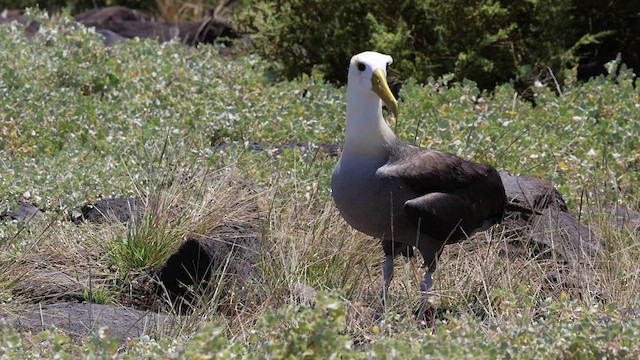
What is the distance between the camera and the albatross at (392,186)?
439cm

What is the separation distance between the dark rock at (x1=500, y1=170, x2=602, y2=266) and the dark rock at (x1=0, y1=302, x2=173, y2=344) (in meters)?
1.64

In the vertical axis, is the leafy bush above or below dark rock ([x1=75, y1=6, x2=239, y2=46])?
above

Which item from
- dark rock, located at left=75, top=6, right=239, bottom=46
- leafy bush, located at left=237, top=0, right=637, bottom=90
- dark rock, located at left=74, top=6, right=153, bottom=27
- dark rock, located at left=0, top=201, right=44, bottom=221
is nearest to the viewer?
dark rock, located at left=0, top=201, right=44, bottom=221

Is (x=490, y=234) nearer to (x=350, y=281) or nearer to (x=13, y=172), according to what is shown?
(x=350, y=281)

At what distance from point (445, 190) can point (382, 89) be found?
488 millimetres

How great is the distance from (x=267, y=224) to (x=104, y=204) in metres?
0.82

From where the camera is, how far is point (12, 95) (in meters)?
7.00

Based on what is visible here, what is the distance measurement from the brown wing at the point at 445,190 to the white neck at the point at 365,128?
0.08 m

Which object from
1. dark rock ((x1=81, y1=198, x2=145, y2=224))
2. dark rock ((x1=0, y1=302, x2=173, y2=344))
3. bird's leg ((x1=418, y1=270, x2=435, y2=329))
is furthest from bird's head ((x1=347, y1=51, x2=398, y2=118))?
dark rock ((x1=81, y1=198, x2=145, y2=224))

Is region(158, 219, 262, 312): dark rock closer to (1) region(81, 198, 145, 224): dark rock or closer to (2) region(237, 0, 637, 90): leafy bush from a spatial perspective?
(1) region(81, 198, 145, 224): dark rock

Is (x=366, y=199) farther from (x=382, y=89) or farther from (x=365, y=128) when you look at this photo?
(x=382, y=89)

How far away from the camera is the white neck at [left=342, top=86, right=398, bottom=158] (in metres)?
4.48

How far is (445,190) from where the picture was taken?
4578 millimetres

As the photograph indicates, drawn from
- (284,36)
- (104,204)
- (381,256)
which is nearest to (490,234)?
(381,256)
